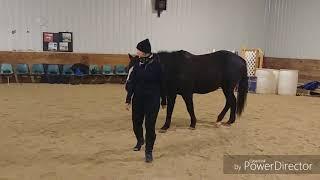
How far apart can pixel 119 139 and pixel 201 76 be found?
1.70m

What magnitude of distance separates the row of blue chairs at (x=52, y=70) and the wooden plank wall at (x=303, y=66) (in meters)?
5.09

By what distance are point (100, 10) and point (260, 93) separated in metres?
5.35

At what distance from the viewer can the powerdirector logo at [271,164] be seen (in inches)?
162

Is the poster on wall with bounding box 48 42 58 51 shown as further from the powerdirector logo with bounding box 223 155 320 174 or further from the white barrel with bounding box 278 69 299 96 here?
the powerdirector logo with bounding box 223 155 320 174

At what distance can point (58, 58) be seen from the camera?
38.1 ft

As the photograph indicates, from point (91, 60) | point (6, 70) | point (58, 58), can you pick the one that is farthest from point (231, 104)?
point (6, 70)

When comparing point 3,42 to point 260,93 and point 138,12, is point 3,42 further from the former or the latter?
point 260,93

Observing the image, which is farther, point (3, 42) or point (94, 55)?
point (94, 55)

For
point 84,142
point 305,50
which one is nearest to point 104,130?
point 84,142

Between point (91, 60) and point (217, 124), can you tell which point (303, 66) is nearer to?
point (91, 60)

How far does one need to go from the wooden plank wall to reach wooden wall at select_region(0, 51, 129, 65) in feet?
16.2

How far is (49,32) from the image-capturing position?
11.5 meters

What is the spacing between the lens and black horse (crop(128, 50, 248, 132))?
570 cm

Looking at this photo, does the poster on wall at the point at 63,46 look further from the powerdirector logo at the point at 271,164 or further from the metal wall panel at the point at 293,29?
the powerdirector logo at the point at 271,164
